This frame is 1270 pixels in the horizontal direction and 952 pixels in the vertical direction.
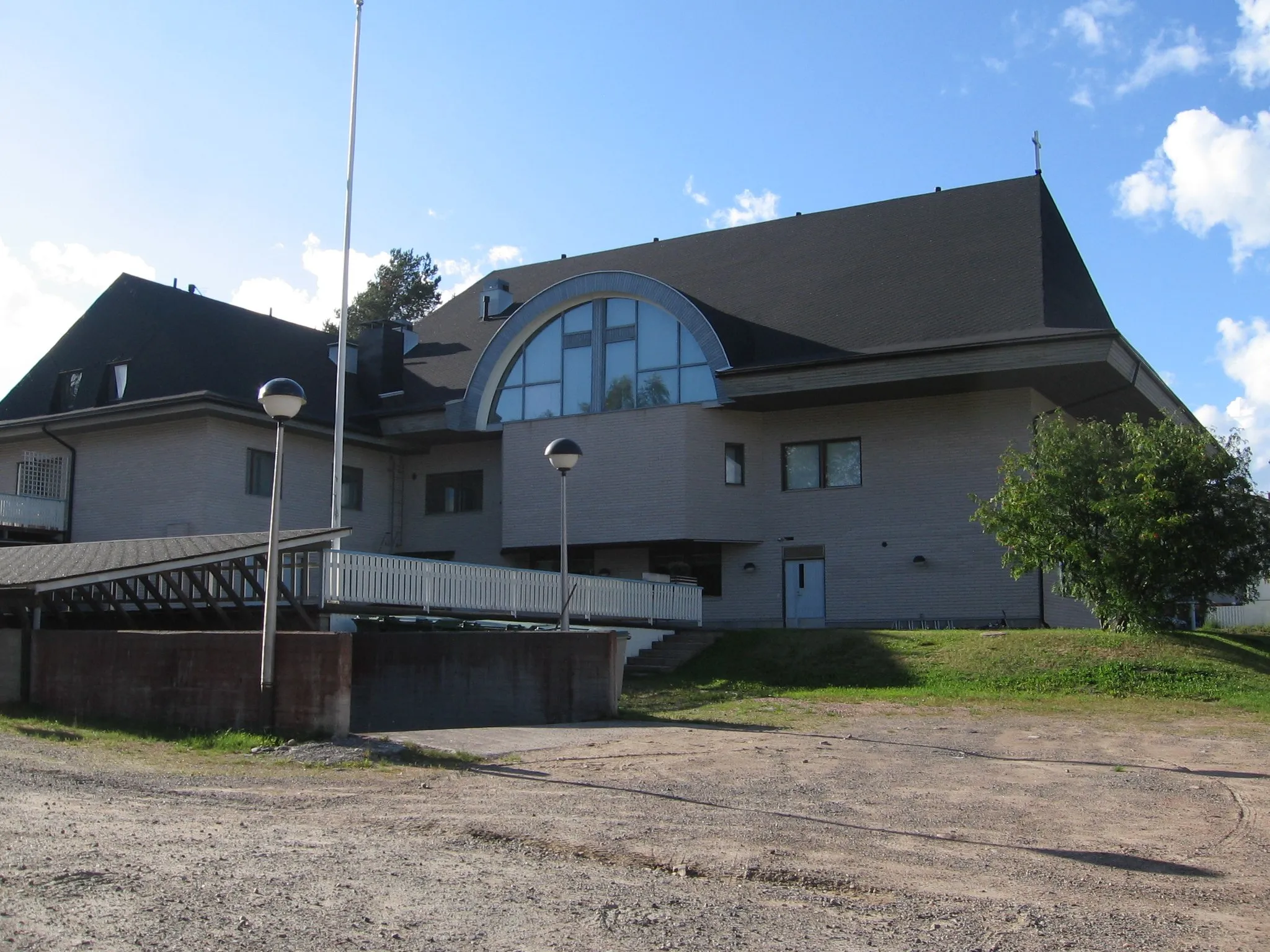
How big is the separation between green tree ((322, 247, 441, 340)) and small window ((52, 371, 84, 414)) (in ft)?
110

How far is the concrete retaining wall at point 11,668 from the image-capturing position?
1616 centimetres

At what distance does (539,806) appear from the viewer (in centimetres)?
915

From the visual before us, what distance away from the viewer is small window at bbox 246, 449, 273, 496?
29.6 meters

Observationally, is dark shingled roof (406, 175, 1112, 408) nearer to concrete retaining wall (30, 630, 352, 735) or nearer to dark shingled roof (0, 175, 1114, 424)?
dark shingled roof (0, 175, 1114, 424)

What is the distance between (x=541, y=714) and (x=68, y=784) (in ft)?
24.1

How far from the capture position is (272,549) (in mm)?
13367

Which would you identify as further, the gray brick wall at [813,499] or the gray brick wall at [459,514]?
the gray brick wall at [459,514]

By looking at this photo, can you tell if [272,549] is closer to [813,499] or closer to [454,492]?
[813,499]

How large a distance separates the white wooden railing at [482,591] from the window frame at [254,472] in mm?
8400

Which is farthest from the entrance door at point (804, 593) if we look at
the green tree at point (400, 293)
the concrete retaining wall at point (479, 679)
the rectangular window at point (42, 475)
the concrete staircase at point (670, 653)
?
the green tree at point (400, 293)

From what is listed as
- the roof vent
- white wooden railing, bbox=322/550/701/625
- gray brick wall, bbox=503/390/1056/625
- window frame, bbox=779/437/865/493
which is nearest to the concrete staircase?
white wooden railing, bbox=322/550/701/625

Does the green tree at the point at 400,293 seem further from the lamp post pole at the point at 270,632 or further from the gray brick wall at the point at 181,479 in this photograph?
the lamp post pole at the point at 270,632

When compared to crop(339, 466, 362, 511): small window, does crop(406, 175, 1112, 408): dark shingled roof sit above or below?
above

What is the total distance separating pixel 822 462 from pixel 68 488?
18963 mm
